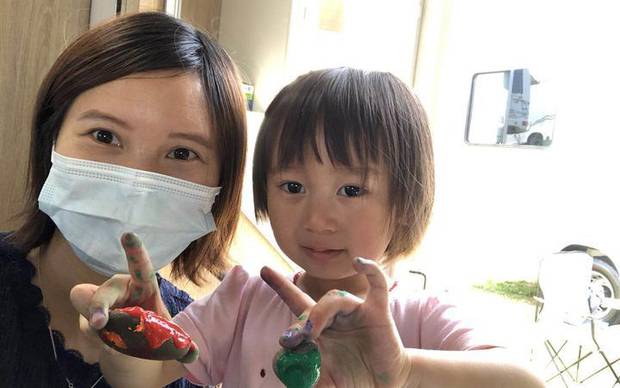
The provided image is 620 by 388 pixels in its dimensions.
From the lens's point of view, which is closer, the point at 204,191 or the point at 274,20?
the point at 204,191

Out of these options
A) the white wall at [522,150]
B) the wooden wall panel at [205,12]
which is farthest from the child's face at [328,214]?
the wooden wall panel at [205,12]

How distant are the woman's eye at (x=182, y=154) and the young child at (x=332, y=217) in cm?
12

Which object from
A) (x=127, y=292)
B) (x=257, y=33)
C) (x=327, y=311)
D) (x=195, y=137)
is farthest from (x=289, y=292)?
(x=257, y=33)

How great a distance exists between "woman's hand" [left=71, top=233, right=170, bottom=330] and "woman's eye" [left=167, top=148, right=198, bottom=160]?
1.07ft

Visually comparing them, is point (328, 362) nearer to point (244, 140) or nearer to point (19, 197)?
point (244, 140)

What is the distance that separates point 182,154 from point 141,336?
42cm

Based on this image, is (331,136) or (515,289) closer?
(331,136)

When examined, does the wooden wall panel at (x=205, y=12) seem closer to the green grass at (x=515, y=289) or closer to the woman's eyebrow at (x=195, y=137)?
the woman's eyebrow at (x=195, y=137)

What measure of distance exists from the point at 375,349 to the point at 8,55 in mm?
1817

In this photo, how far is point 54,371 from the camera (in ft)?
3.16

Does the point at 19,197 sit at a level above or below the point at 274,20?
below

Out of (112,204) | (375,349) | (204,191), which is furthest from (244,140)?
(375,349)

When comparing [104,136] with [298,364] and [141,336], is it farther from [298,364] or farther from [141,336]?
[298,364]

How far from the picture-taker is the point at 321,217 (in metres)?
0.82
